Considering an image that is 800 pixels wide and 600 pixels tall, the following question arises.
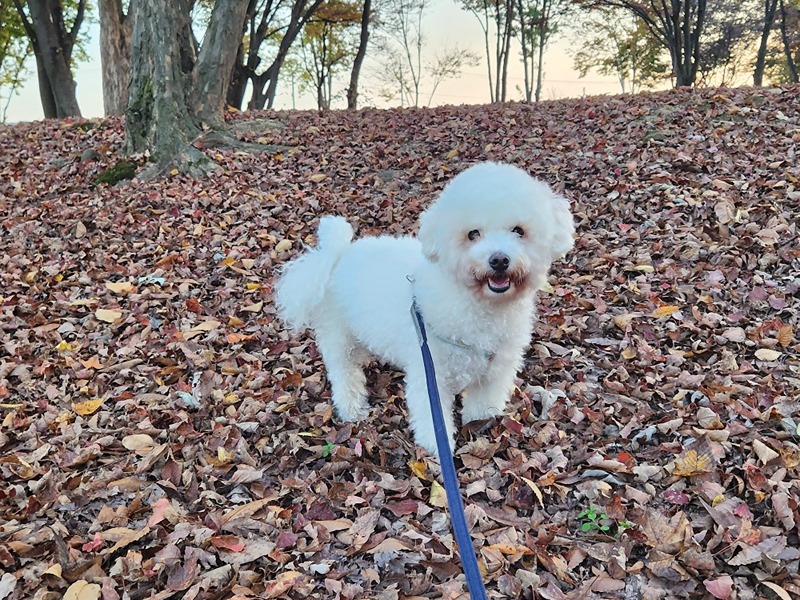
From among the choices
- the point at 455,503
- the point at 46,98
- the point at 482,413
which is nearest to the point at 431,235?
the point at 482,413

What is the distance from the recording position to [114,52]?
13.5 metres

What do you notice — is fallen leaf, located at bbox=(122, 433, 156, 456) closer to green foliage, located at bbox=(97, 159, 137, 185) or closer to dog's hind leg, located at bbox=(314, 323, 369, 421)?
dog's hind leg, located at bbox=(314, 323, 369, 421)

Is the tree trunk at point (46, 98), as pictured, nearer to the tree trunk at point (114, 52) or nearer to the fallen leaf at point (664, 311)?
the tree trunk at point (114, 52)

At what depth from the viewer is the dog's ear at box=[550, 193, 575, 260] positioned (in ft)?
9.16

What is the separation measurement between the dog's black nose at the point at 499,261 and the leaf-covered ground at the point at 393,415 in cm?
107

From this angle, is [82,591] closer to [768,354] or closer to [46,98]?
[768,354]

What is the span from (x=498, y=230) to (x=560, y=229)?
34 cm


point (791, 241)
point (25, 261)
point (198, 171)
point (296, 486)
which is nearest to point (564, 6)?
point (198, 171)

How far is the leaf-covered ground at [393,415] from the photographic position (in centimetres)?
246

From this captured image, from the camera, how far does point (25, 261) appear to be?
234 inches

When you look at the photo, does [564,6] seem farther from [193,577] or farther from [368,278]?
[193,577]

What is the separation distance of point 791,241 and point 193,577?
5.03 metres

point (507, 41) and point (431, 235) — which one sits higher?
point (507, 41)

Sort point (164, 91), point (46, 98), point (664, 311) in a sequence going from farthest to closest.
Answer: point (46, 98)
point (164, 91)
point (664, 311)
